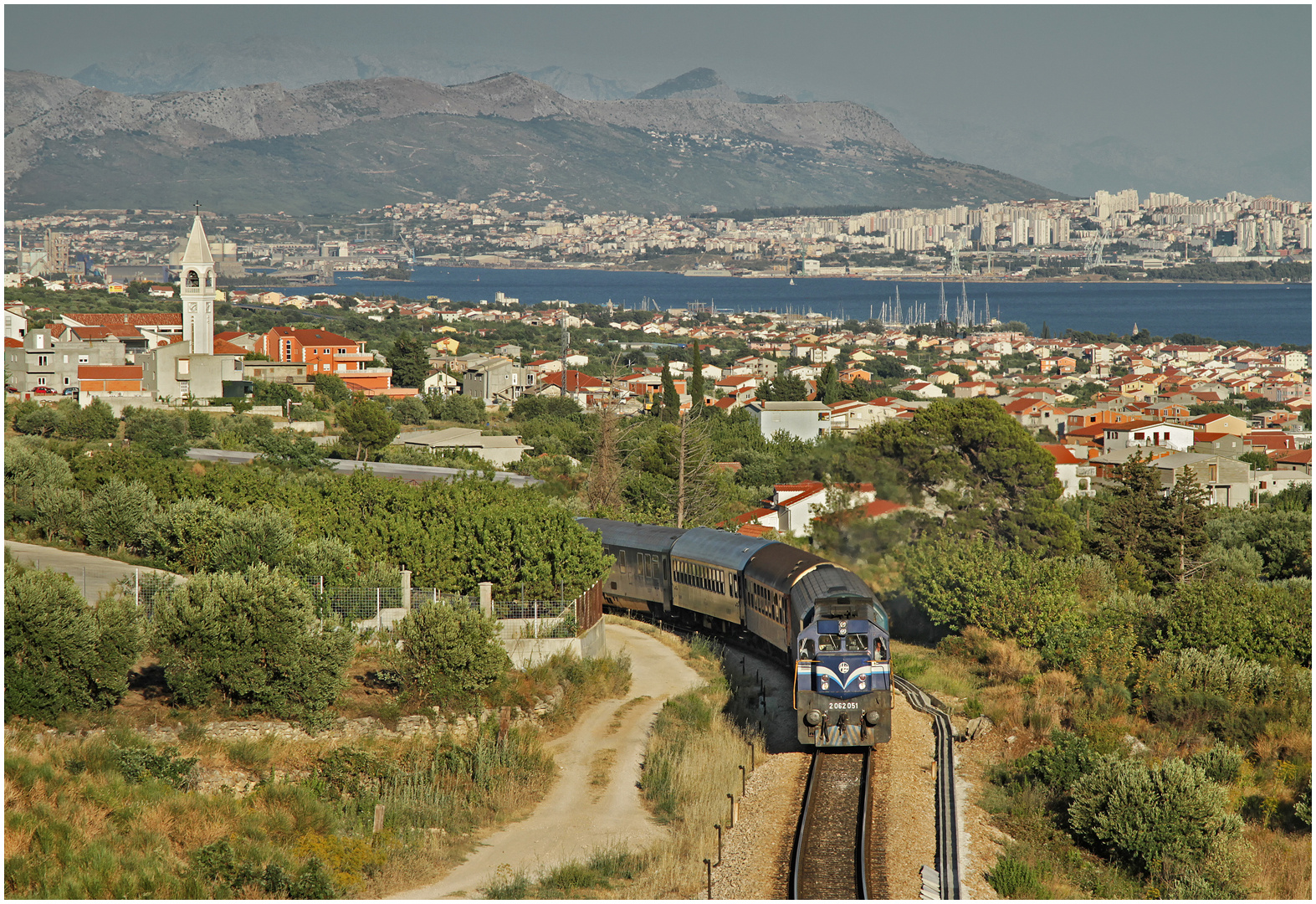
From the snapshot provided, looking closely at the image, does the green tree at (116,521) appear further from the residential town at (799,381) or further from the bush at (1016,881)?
the bush at (1016,881)

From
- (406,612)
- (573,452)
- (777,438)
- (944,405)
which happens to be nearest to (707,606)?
(406,612)

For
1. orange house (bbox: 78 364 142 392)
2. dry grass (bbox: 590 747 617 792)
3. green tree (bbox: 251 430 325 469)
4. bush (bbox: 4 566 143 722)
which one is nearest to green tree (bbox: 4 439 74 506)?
green tree (bbox: 251 430 325 469)

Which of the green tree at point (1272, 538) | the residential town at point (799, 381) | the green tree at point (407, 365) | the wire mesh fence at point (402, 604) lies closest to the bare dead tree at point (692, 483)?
the residential town at point (799, 381)

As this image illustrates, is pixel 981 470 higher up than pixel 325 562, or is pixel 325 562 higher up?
pixel 325 562

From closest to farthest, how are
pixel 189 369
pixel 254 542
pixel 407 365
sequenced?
pixel 254 542, pixel 189 369, pixel 407 365

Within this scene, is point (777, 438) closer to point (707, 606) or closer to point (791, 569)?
point (707, 606)

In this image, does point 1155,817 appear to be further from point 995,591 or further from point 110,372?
point 110,372

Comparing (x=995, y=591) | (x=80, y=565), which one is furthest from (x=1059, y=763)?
(x=80, y=565)
